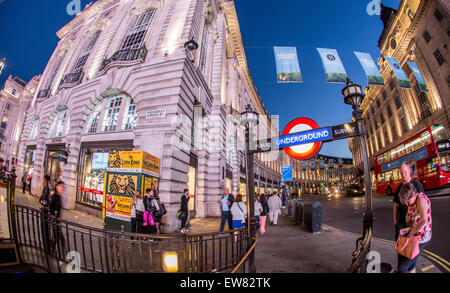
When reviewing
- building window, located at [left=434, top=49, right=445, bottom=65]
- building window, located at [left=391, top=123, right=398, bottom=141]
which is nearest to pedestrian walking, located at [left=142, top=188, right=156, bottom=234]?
building window, located at [left=434, top=49, right=445, bottom=65]

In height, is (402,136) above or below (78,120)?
above

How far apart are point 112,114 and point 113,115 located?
0.11m

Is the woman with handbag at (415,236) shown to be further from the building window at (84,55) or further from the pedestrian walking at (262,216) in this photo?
the building window at (84,55)

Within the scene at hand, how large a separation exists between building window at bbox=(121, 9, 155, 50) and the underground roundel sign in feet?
42.4

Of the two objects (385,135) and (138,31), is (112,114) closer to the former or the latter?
(138,31)

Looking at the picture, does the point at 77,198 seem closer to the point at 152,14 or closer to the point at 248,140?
the point at 248,140

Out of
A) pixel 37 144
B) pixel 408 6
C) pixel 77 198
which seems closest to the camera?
pixel 77 198

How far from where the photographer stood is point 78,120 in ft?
39.4

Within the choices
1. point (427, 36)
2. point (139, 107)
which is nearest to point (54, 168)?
point (139, 107)

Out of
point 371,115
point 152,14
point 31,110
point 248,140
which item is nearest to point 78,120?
point 31,110

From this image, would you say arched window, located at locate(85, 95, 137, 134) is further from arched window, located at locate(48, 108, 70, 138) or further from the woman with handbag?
the woman with handbag

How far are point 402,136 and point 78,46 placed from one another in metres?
51.2

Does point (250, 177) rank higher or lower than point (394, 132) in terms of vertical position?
lower

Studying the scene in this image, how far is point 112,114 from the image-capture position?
38.9 ft
